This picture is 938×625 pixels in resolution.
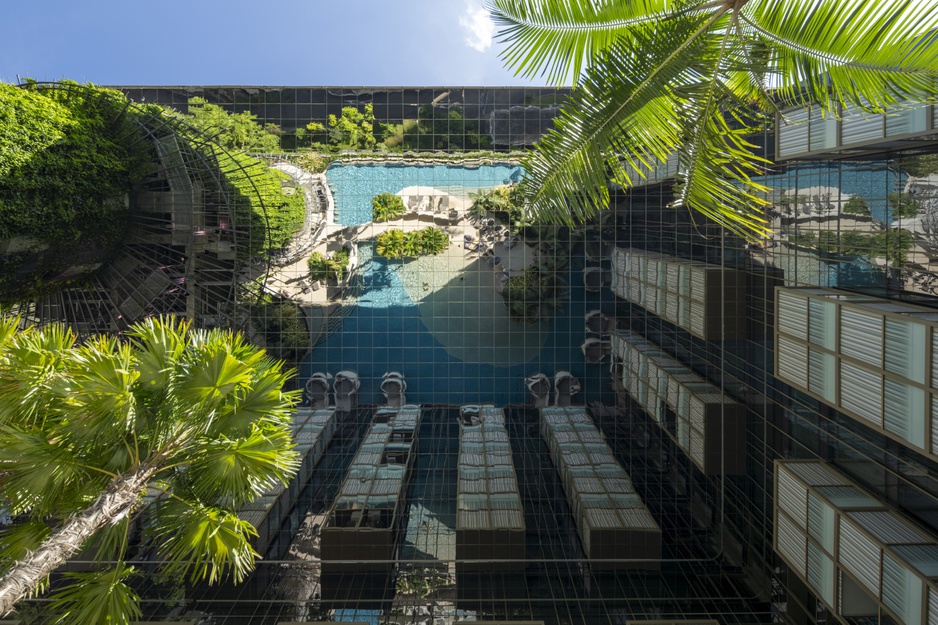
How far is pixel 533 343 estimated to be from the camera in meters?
21.7

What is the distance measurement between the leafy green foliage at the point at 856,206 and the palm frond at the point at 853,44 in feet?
14.7

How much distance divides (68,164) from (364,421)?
11797mm

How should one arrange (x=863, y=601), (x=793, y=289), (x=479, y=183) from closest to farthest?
(x=863, y=601) < (x=793, y=289) < (x=479, y=183)

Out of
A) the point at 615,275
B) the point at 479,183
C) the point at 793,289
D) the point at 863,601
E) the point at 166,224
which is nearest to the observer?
the point at 863,601

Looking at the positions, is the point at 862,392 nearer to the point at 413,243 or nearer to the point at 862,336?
the point at 862,336

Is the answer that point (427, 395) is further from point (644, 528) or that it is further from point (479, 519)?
point (644, 528)

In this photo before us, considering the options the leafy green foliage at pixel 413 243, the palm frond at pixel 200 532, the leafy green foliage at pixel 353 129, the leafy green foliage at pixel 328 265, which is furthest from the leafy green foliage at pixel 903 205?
the leafy green foliage at pixel 353 129

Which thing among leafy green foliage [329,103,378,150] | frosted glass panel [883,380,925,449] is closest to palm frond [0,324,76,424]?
frosted glass panel [883,380,925,449]

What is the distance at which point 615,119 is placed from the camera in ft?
18.1

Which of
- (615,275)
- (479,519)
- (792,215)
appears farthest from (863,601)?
(615,275)

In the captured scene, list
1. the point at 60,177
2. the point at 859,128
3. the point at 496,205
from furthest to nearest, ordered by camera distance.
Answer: the point at 496,205
the point at 60,177
the point at 859,128

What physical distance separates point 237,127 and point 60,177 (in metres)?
9.24

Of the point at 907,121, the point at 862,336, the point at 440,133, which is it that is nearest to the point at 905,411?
the point at 862,336

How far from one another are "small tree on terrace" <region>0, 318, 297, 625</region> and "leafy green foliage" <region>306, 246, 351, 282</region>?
14.3m
